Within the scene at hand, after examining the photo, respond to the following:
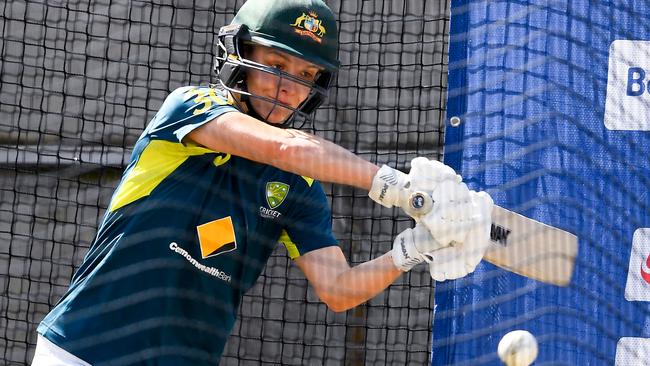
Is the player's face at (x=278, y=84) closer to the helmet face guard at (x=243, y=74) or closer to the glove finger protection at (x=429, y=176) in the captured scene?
the helmet face guard at (x=243, y=74)

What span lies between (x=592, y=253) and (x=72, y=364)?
5.13 ft

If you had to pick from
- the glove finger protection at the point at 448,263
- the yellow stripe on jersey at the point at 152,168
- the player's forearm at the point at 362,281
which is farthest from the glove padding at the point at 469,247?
the yellow stripe on jersey at the point at 152,168

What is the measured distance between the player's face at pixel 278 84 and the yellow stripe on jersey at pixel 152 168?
210 mm

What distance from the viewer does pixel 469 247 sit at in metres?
2.46

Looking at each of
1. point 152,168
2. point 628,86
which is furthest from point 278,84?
point 628,86

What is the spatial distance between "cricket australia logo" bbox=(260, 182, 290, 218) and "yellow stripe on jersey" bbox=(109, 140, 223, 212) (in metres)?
0.23

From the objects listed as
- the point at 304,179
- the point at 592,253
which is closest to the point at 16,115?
the point at 304,179

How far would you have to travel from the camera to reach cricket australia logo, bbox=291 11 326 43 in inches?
112

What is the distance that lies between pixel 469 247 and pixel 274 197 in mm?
628

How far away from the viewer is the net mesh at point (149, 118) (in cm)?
479

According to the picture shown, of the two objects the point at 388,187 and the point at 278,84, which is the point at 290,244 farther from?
the point at 388,187

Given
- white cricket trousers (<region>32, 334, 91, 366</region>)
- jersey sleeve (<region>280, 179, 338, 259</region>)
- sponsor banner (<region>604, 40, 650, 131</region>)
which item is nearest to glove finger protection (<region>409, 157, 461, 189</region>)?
jersey sleeve (<region>280, 179, 338, 259</region>)

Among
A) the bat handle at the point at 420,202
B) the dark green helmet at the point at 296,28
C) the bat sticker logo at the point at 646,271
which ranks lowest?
the bat sticker logo at the point at 646,271

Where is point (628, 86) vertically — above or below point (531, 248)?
above
